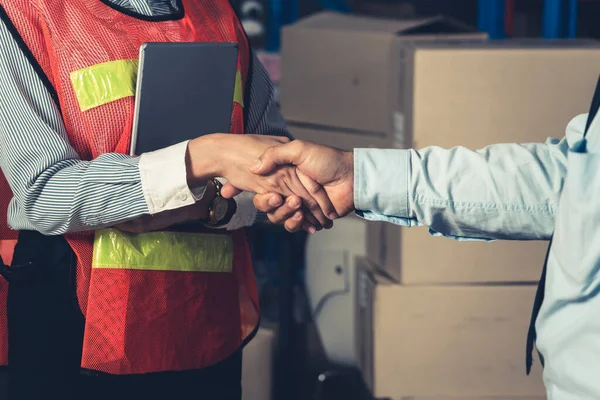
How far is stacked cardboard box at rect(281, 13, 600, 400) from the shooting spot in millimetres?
1971

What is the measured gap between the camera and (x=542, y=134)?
1.97 metres

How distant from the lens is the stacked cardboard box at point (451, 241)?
197cm

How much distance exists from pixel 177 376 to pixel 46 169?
0.37 m

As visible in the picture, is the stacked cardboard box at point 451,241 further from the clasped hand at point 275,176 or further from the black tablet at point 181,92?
the black tablet at point 181,92

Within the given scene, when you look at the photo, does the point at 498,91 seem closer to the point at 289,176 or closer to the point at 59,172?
the point at 289,176

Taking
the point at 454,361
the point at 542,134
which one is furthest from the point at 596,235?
the point at 454,361

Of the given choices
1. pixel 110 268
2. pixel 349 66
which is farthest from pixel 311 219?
pixel 349 66

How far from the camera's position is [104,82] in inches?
51.7

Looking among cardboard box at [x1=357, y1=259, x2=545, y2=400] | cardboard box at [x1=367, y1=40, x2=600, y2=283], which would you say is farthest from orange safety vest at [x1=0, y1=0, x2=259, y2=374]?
cardboard box at [x1=357, y1=259, x2=545, y2=400]

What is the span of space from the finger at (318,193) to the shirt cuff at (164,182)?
0.24 m

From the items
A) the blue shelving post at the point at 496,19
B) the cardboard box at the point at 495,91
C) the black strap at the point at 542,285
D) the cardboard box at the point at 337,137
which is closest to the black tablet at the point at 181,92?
the black strap at the point at 542,285

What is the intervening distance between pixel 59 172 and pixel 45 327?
22 centimetres

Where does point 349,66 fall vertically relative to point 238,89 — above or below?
above

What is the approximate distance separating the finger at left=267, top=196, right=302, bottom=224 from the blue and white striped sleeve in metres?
0.24
